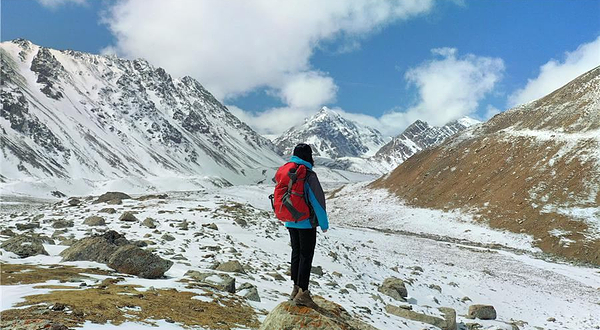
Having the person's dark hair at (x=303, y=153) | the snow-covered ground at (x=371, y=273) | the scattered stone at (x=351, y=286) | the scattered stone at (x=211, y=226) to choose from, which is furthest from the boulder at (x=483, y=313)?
the scattered stone at (x=211, y=226)

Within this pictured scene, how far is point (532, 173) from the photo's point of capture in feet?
193

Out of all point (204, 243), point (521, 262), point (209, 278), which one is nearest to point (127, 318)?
point (209, 278)

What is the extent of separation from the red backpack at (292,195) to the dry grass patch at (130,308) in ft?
9.32

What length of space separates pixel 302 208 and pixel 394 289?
A: 11.7 m

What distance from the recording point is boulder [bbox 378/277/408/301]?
1706 centimetres

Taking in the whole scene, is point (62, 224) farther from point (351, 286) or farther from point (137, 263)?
point (351, 286)

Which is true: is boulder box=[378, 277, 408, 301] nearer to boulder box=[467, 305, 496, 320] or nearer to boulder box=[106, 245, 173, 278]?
boulder box=[467, 305, 496, 320]

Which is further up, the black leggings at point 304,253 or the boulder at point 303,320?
the black leggings at point 304,253

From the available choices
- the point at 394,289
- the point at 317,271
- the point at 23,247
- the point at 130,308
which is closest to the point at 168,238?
the point at 23,247

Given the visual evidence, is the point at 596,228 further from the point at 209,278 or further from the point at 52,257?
the point at 52,257

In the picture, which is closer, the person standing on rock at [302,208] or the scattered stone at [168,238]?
the person standing on rock at [302,208]

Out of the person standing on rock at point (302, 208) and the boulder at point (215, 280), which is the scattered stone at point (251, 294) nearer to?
the boulder at point (215, 280)

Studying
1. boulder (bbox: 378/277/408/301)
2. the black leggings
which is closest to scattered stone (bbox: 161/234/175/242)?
boulder (bbox: 378/277/408/301)

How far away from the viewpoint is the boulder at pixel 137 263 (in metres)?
11.9
